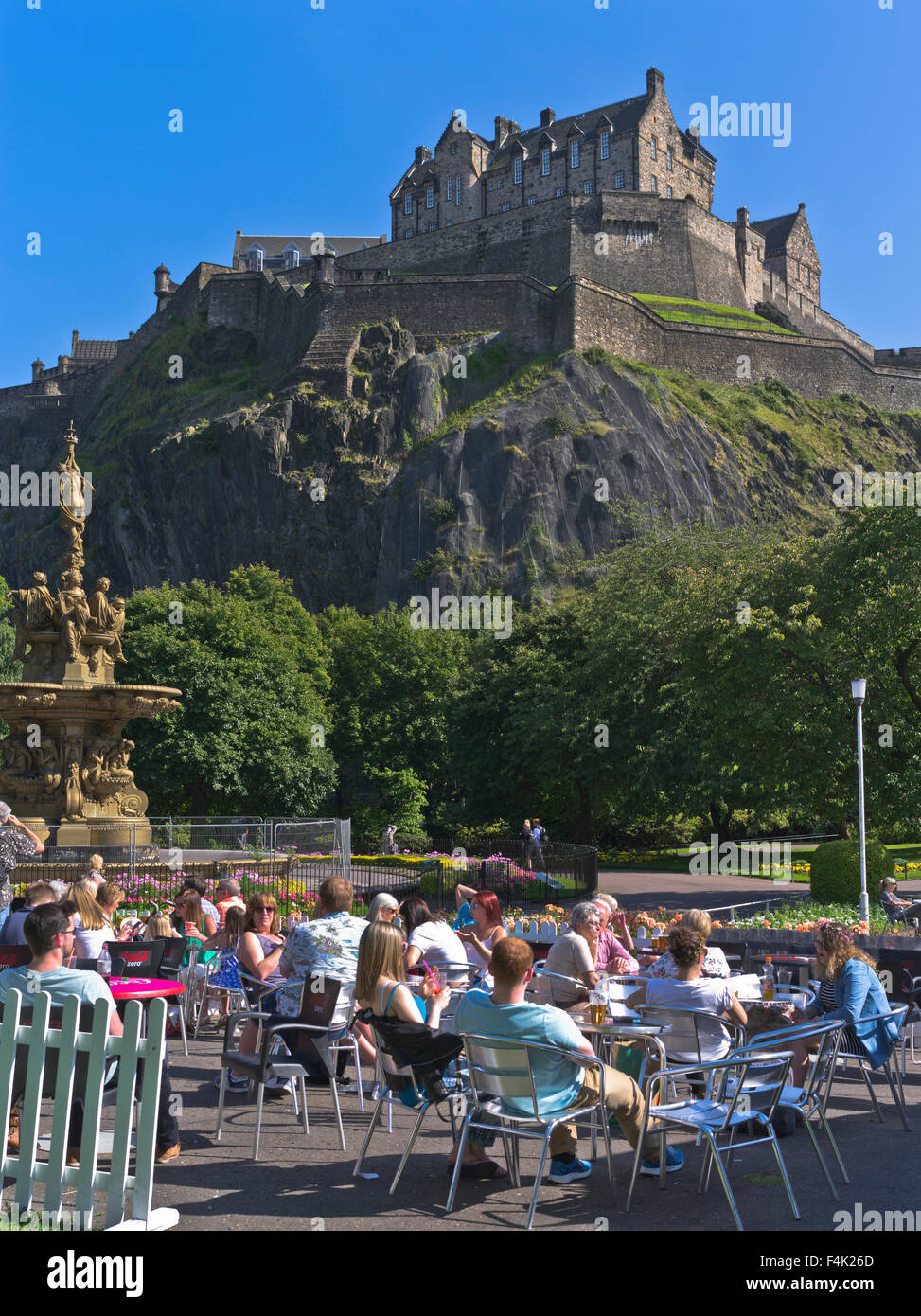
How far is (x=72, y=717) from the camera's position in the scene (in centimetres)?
1930

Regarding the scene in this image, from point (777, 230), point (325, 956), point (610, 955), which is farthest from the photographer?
Answer: point (777, 230)

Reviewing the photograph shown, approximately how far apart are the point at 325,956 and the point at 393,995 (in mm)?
1470

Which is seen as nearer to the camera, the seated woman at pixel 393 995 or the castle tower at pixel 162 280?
the seated woman at pixel 393 995

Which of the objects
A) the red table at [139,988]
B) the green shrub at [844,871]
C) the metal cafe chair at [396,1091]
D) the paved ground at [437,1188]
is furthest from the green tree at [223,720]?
the metal cafe chair at [396,1091]

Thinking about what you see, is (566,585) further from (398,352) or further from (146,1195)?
(146,1195)

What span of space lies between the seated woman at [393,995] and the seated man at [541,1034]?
39 cm

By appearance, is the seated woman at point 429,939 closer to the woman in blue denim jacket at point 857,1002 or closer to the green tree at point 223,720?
the woman in blue denim jacket at point 857,1002

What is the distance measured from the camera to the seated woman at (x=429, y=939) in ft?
27.0

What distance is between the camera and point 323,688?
46.7 m

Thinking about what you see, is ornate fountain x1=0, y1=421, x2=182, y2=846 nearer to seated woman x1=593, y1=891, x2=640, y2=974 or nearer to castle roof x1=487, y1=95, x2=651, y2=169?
seated woman x1=593, y1=891, x2=640, y2=974

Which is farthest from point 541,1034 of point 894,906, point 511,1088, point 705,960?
point 894,906

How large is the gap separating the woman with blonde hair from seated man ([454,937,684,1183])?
3788 mm

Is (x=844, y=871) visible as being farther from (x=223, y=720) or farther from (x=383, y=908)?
(x=223, y=720)
